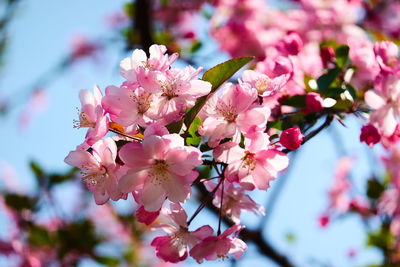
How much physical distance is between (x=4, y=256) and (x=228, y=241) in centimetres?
254

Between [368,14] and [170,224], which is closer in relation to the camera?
[170,224]

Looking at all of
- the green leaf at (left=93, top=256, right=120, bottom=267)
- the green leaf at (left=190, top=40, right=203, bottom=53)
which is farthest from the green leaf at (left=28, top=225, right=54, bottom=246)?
the green leaf at (left=190, top=40, right=203, bottom=53)

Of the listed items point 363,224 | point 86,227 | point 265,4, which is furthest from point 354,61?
point 265,4

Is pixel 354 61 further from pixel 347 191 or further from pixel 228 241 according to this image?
pixel 347 191

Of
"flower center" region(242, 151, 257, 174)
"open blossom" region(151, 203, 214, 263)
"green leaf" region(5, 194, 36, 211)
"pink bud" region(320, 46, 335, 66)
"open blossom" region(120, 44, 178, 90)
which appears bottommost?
"green leaf" region(5, 194, 36, 211)

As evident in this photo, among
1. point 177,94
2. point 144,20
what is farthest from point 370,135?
point 144,20

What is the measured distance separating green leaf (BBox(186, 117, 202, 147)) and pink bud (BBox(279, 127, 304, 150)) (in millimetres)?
191

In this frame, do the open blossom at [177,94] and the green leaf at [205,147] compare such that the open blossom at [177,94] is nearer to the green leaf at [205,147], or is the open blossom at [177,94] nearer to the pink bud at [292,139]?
the green leaf at [205,147]

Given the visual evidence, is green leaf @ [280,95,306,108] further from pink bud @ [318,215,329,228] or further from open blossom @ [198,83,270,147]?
pink bud @ [318,215,329,228]

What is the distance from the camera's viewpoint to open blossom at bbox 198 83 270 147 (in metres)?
0.88

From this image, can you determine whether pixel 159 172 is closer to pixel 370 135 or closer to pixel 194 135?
pixel 194 135

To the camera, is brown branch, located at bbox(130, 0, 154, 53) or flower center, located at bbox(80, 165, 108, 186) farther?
brown branch, located at bbox(130, 0, 154, 53)

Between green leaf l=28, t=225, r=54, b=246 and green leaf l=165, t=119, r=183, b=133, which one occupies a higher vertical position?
green leaf l=165, t=119, r=183, b=133

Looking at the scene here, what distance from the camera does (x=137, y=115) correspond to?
0.88 m
